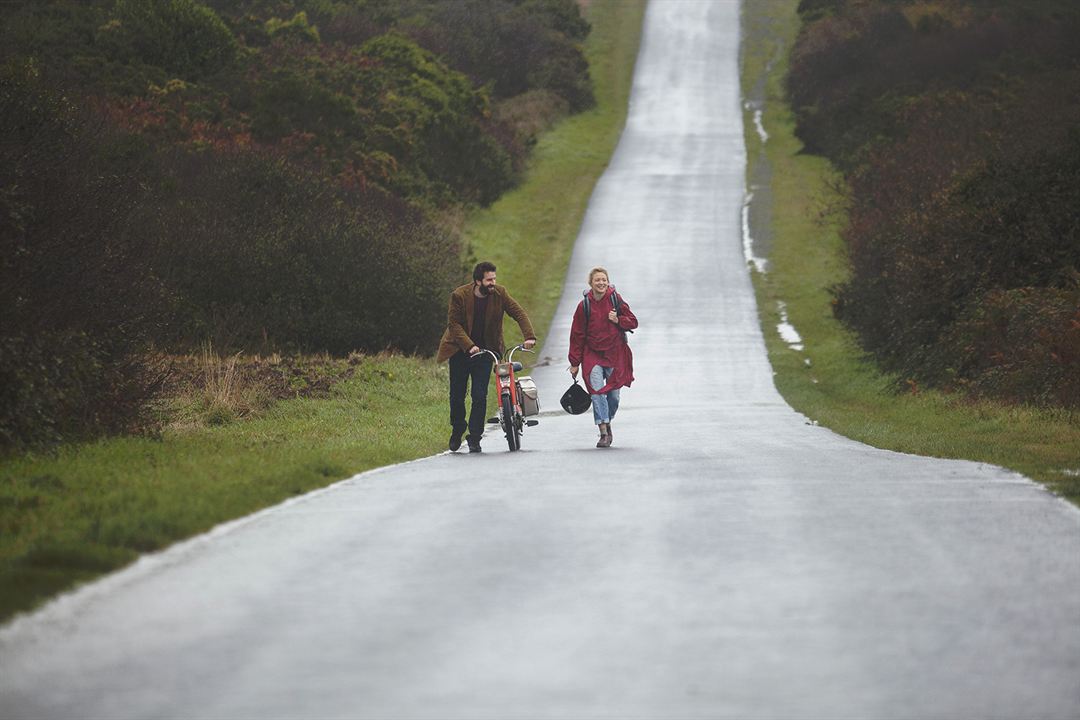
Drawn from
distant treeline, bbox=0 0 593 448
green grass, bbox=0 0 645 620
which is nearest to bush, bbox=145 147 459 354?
distant treeline, bbox=0 0 593 448

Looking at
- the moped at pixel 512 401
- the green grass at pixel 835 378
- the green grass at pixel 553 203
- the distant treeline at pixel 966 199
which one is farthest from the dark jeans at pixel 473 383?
the green grass at pixel 553 203

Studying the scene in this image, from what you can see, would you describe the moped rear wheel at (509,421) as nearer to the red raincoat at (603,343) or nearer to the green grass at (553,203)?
the red raincoat at (603,343)

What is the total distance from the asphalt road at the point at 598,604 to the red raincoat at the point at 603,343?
2937mm

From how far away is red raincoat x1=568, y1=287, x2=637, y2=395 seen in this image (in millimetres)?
17781

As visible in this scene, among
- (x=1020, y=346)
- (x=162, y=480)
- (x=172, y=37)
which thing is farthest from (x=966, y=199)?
(x=172, y=37)

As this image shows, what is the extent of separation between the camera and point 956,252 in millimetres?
27406

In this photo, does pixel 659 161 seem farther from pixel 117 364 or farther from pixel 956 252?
pixel 117 364

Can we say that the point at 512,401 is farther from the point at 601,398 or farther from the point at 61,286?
the point at 61,286

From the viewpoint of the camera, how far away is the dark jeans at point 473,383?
16.8m

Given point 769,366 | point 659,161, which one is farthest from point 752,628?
point 659,161

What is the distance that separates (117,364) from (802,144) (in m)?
48.6

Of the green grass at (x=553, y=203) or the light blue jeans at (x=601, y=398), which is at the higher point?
the green grass at (x=553, y=203)

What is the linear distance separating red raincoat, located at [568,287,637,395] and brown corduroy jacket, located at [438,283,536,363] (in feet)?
3.90

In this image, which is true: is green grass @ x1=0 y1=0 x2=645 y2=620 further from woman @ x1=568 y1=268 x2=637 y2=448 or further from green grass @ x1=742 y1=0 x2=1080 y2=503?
green grass @ x1=742 y1=0 x2=1080 y2=503
